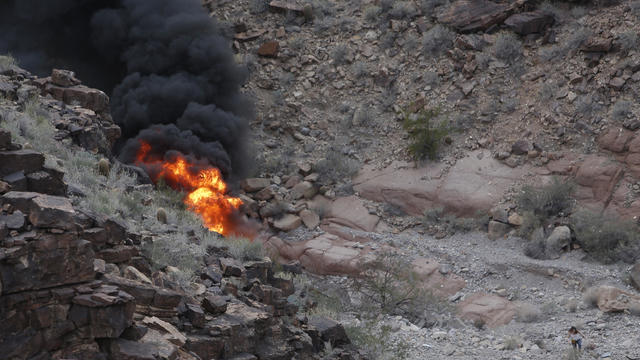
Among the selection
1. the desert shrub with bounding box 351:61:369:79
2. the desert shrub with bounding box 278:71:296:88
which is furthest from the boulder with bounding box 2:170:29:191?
the desert shrub with bounding box 351:61:369:79

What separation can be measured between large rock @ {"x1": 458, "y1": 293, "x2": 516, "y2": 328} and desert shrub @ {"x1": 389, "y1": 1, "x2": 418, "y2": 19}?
40.7ft

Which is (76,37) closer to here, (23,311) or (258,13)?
(258,13)

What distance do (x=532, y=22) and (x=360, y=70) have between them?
5879mm

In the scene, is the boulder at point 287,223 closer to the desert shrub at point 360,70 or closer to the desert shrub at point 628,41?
the desert shrub at point 360,70

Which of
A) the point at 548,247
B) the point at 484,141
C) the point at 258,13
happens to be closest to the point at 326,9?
the point at 258,13

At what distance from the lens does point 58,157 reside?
11953 millimetres

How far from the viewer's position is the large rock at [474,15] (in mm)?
23953

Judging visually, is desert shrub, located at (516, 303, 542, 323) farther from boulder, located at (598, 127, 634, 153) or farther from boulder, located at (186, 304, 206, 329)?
boulder, located at (186, 304, 206, 329)

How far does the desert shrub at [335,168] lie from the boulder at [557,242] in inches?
254

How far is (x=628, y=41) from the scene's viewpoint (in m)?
20.6

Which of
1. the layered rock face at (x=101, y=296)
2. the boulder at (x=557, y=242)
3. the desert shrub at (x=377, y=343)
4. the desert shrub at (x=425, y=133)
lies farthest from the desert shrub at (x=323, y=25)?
the layered rock face at (x=101, y=296)

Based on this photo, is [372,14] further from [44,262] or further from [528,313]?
[44,262]

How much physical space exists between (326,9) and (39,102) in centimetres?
1537

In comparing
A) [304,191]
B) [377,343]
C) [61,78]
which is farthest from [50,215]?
[304,191]
